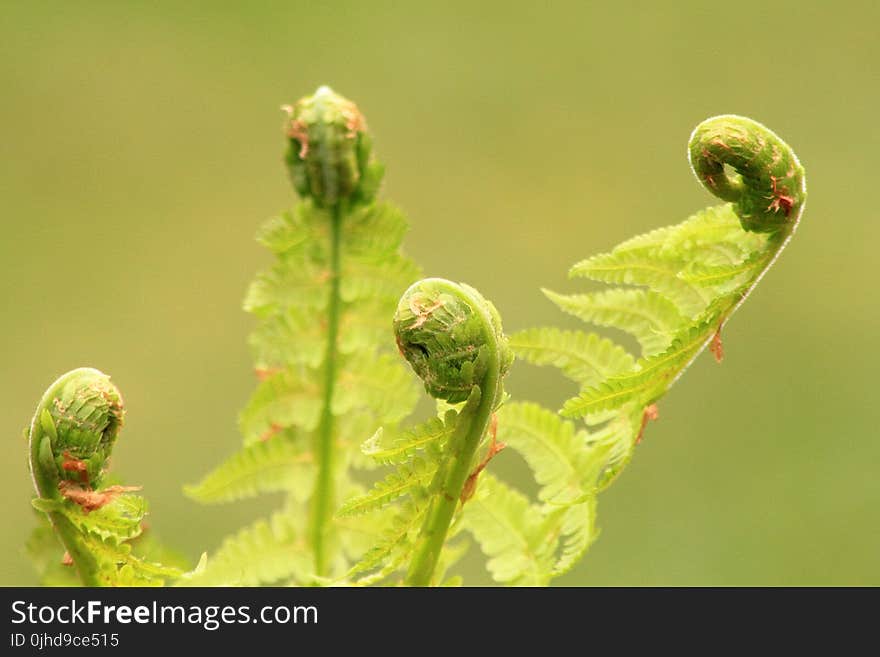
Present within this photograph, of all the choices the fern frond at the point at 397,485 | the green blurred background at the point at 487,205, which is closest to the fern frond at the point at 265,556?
the fern frond at the point at 397,485

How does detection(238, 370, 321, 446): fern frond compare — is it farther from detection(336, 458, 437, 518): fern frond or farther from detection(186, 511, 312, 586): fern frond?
detection(336, 458, 437, 518): fern frond

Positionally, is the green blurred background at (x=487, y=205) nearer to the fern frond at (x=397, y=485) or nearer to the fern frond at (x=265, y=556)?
the fern frond at (x=265, y=556)

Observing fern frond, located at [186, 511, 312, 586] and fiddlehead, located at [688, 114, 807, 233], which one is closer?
fiddlehead, located at [688, 114, 807, 233]

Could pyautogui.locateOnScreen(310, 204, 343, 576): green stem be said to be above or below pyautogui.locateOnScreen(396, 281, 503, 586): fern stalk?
above

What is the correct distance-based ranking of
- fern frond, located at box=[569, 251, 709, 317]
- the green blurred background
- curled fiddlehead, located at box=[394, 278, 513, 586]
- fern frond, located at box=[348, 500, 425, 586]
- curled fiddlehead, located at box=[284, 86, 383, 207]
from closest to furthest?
curled fiddlehead, located at box=[394, 278, 513, 586]
fern frond, located at box=[348, 500, 425, 586]
fern frond, located at box=[569, 251, 709, 317]
curled fiddlehead, located at box=[284, 86, 383, 207]
the green blurred background

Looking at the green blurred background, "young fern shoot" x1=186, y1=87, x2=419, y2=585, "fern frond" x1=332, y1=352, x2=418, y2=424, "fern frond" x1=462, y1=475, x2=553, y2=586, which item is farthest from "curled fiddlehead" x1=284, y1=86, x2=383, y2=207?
the green blurred background

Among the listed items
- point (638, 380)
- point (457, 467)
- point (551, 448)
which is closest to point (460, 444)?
point (457, 467)
